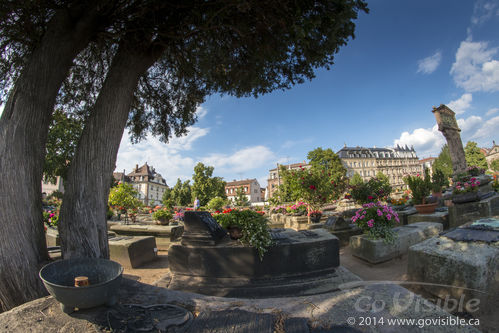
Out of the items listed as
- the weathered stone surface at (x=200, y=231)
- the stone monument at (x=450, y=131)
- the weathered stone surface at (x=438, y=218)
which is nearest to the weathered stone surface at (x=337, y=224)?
the weathered stone surface at (x=438, y=218)

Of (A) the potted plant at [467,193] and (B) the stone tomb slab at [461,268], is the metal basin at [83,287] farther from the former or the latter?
(A) the potted plant at [467,193]

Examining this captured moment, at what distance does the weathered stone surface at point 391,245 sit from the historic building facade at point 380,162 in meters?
66.8

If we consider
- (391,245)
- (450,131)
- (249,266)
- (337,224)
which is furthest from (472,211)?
(450,131)

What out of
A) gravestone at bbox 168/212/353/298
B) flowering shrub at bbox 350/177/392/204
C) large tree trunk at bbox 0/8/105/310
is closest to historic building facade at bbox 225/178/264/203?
flowering shrub at bbox 350/177/392/204

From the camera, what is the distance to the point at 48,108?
327 cm

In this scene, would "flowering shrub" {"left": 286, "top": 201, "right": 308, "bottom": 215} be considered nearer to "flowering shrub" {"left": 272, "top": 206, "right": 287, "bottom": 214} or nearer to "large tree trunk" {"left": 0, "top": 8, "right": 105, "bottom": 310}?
"flowering shrub" {"left": 272, "top": 206, "right": 287, "bottom": 214}

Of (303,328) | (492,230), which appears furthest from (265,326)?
(492,230)

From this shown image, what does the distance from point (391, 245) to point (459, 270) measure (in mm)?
2710

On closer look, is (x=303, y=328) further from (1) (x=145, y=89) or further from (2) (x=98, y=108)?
(1) (x=145, y=89)

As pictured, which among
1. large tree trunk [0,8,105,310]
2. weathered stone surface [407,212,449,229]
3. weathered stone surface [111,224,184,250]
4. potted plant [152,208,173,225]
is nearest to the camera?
large tree trunk [0,8,105,310]

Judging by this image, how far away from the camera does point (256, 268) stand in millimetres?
4148

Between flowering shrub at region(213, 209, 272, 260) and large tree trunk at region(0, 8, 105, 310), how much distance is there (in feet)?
10.0

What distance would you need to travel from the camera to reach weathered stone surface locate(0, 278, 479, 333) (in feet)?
5.65

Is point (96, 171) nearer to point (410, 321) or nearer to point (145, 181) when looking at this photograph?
point (410, 321)
